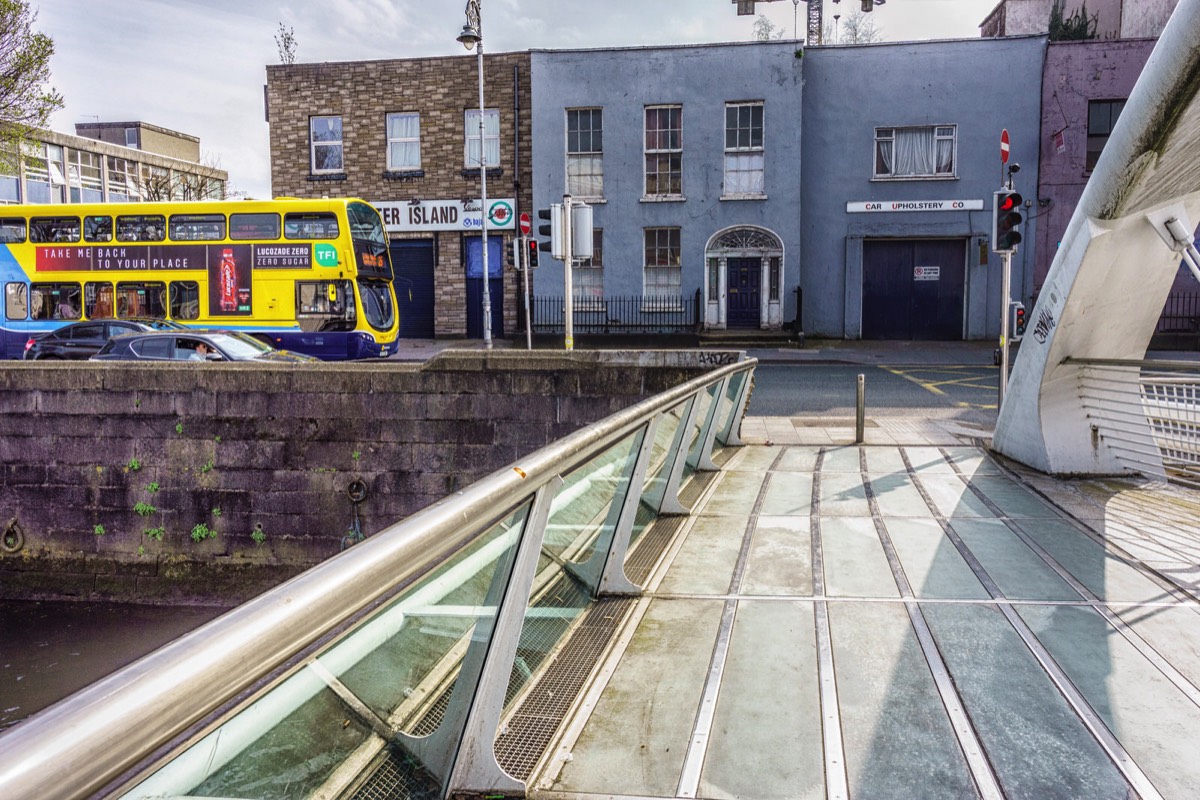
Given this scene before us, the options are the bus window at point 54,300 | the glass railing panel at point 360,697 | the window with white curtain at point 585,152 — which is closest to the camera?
the glass railing panel at point 360,697

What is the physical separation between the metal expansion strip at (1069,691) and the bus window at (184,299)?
1848 cm

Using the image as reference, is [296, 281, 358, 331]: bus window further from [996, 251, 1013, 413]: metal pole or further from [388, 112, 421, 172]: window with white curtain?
[996, 251, 1013, 413]: metal pole

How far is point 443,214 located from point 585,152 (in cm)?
491

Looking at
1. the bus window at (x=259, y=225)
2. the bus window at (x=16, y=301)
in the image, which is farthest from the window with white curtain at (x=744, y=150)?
the bus window at (x=16, y=301)

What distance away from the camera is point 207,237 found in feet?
64.8

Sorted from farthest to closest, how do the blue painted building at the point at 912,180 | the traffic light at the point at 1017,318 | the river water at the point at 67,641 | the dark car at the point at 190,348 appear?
the blue painted building at the point at 912,180, the dark car at the point at 190,348, the traffic light at the point at 1017,318, the river water at the point at 67,641

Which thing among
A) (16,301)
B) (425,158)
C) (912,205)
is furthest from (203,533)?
(912,205)

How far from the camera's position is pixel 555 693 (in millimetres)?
3527

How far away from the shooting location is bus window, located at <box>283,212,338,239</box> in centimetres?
1950

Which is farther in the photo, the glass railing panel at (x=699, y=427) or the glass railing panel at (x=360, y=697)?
the glass railing panel at (x=699, y=427)

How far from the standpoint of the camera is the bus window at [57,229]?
804 inches

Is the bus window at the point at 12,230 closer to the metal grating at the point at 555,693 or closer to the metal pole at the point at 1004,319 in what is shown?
the metal pole at the point at 1004,319

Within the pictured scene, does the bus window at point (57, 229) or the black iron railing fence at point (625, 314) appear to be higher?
the bus window at point (57, 229)

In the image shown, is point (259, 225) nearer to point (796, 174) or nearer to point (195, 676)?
point (796, 174)
